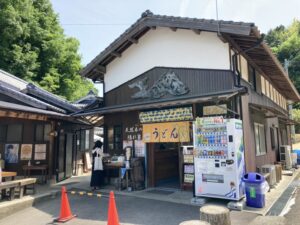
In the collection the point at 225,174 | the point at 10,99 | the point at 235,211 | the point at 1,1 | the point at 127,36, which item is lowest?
the point at 235,211

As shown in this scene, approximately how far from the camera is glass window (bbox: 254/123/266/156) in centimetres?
1155

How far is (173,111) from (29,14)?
24.8 metres

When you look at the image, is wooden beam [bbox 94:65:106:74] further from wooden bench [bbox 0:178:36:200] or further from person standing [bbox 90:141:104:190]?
wooden bench [bbox 0:178:36:200]

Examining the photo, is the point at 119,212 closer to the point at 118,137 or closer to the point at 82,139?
the point at 118,137

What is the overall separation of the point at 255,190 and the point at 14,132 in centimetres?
1201

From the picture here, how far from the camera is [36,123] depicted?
43.7 feet

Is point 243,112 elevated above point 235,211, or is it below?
above

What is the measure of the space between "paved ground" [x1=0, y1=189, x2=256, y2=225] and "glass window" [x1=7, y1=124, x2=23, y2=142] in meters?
5.36

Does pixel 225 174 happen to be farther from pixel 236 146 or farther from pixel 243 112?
pixel 243 112

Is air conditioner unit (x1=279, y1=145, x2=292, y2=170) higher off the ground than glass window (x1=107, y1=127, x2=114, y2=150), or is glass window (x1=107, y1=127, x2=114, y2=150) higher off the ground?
glass window (x1=107, y1=127, x2=114, y2=150)

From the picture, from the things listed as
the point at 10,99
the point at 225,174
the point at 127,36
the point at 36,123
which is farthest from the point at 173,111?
the point at 10,99

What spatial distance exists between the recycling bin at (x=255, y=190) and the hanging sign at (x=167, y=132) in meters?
2.63

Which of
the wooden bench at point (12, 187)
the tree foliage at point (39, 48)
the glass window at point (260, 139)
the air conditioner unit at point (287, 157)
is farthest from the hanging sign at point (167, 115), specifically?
the tree foliage at point (39, 48)

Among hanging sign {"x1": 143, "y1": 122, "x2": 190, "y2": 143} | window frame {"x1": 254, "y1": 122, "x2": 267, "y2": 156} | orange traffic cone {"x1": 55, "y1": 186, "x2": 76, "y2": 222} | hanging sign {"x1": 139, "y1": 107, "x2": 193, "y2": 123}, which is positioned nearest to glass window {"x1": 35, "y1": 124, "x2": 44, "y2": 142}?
hanging sign {"x1": 139, "y1": 107, "x2": 193, "y2": 123}
